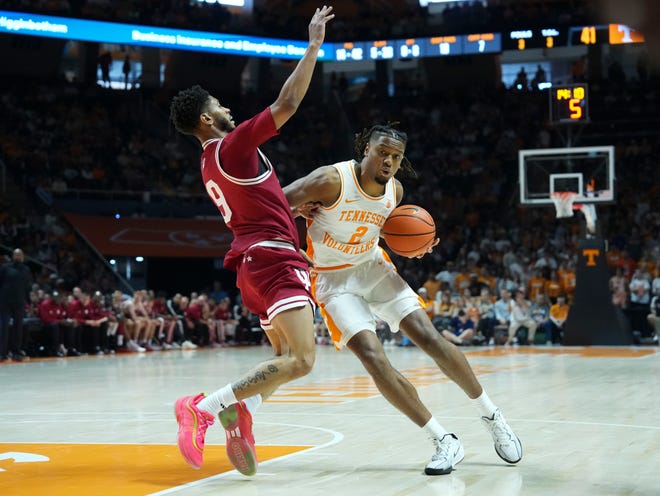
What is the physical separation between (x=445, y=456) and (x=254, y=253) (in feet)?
4.58

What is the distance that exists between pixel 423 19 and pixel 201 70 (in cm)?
739

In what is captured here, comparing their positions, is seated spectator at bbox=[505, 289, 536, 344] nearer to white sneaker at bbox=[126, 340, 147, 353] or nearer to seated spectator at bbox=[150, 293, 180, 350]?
seated spectator at bbox=[150, 293, 180, 350]

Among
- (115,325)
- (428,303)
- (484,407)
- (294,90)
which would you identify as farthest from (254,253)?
(428,303)

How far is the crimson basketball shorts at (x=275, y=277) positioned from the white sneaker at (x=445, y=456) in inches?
38.4

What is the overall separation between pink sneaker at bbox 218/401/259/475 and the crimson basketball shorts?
0.49 metres

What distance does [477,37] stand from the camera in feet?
91.7

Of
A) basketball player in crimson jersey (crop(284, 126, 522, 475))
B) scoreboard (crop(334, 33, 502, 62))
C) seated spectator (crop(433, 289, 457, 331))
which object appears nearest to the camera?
basketball player in crimson jersey (crop(284, 126, 522, 475))

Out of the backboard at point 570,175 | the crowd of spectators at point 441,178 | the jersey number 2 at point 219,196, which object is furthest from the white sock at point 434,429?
the backboard at point 570,175

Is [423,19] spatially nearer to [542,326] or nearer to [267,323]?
[542,326]

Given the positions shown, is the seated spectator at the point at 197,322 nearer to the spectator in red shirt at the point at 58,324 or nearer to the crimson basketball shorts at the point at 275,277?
the spectator in red shirt at the point at 58,324

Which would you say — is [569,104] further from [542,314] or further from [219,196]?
[219,196]

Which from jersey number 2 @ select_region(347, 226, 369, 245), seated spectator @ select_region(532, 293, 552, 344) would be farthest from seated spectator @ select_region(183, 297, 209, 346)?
jersey number 2 @ select_region(347, 226, 369, 245)

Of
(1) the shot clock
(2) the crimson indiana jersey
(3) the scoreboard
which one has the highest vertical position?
(3) the scoreboard

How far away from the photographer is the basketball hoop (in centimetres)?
1802
